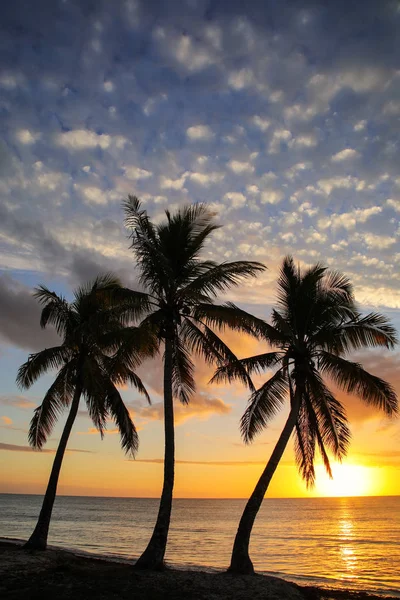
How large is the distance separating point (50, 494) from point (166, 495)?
5412 mm

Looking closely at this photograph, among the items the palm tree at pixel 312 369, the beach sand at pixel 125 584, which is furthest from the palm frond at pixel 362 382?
the beach sand at pixel 125 584

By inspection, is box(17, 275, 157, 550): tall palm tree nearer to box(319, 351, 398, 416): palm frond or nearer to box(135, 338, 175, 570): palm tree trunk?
box(135, 338, 175, 570): palm tree trunk

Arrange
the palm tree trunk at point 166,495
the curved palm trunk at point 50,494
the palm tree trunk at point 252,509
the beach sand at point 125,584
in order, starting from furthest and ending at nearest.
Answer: the curved palm trunk at point 50,494
the palm tree trunk at point 252,509
the palm tree trunk at point 166,495
the beach sand at point 125,584

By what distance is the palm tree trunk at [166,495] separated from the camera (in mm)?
13969

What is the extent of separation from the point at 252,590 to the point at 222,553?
23345mm

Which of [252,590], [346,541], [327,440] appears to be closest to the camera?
[252,590]

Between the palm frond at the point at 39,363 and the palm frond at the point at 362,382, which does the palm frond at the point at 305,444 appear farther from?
the palm frond at the point at 39,363

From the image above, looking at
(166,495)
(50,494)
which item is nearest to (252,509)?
(166,495)

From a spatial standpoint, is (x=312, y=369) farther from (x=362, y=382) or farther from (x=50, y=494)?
(x=50, y=494)

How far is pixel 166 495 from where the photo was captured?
14.7 metres

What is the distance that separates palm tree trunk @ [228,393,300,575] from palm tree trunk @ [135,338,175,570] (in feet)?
7.27

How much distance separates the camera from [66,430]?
18.3m

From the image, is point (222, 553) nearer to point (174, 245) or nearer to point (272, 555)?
point (272, 555)

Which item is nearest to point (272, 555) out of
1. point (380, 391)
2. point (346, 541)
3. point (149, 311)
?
point (346, 541)
